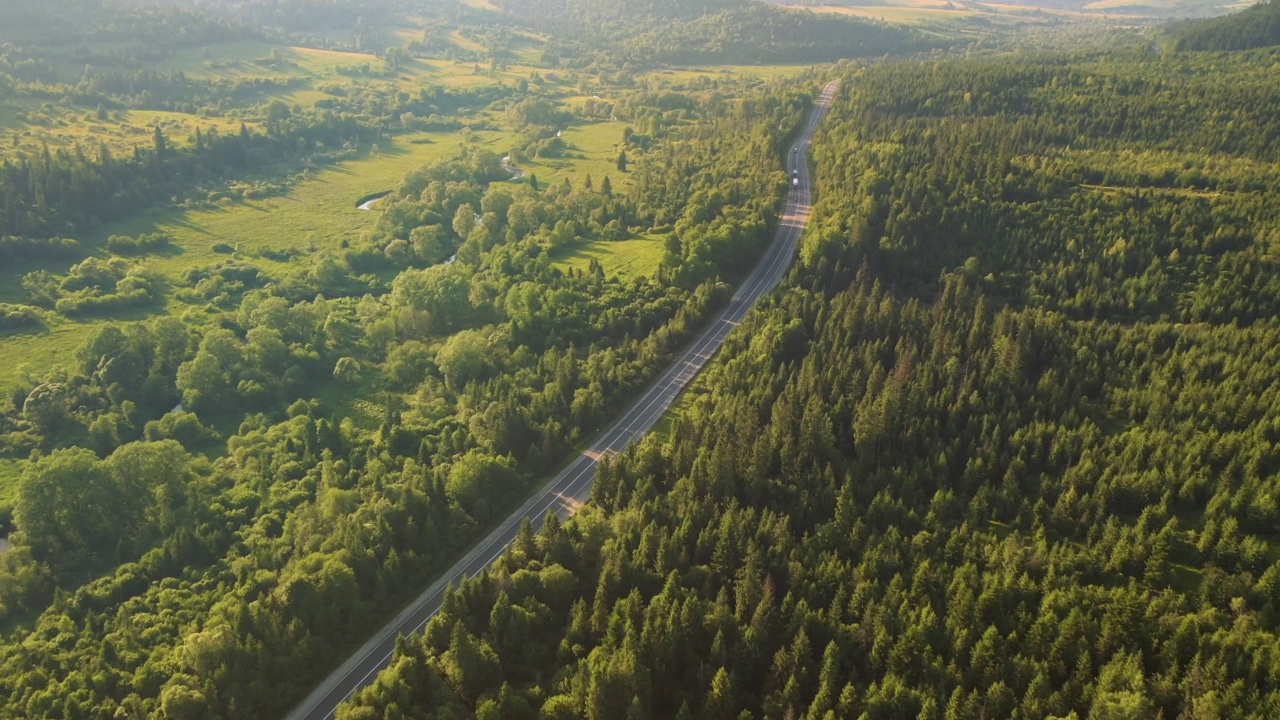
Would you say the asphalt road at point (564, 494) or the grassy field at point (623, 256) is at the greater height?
the grassy field at point (623, 256)

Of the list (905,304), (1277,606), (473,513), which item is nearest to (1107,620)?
(1277,606)

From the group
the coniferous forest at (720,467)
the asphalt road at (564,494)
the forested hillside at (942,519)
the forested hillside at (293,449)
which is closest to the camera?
the forested hillside at (942,519)

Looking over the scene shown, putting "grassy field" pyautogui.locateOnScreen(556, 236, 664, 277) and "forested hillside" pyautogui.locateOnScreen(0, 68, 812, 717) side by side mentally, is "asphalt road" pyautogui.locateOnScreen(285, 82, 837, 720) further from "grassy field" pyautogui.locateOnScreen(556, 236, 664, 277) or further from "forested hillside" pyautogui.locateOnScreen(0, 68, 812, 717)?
"grassy field" pyautogui.locateOnScreen(556, 236, 664, 277)

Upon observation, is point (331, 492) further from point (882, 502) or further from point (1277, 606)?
point (1277, 606)

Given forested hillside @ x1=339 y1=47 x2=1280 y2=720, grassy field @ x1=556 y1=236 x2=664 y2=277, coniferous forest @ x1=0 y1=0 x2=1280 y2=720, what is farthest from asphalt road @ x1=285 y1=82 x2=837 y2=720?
grassy field @ x1=556 y1=236 x2=664 y2=277

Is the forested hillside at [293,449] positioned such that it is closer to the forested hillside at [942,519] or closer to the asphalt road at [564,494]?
the asphalt road at [564,494]

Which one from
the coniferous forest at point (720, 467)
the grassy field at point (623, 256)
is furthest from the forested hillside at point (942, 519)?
the grassy field at point (623, 256)

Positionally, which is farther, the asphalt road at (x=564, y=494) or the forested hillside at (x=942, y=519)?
the asphalt road at (x=564, y=494)

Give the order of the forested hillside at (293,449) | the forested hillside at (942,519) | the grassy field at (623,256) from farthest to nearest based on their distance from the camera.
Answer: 1. the grassy field at (623,256)
2. the forested hillside at (293,449)
3. the forested hillside at (942,519)
